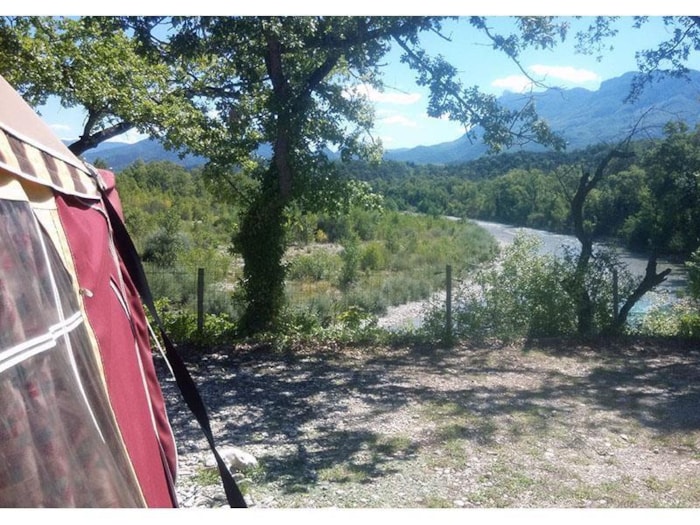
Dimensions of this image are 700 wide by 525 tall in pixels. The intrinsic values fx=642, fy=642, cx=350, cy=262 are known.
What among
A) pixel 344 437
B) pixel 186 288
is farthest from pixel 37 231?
pixel 186 288

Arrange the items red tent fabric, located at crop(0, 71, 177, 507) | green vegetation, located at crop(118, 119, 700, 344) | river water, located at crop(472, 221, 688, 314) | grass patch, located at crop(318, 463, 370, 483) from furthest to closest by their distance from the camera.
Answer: river water, located at crop(472, 221, 688, 314) < green vegetation, located at crop(118, 119, 700, 344) < grass patch, located at crop(318, 463, 370, 483) < red tent fabric, located at crop(0, 71, 177, 507)

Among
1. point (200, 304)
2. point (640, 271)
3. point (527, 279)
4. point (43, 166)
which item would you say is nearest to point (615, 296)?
point (640, 271)

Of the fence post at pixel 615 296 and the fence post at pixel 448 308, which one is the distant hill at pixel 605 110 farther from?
the fence post at pixel 615 296

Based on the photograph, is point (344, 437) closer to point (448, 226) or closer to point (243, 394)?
point (243, 394)

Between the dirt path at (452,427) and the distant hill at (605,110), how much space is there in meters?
2.46

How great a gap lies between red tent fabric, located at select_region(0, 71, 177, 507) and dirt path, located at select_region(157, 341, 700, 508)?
5.56ft

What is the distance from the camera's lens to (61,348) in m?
1.34

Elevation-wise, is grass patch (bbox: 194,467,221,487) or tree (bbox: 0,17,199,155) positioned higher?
tree (bbox: 0,17,199,155)

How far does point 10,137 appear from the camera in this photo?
137cm

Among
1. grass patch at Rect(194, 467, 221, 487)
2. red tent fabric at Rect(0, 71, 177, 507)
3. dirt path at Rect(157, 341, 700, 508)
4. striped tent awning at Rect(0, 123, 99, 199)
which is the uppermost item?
A: striped tent awning at Rect(0, 123, 99, 199)

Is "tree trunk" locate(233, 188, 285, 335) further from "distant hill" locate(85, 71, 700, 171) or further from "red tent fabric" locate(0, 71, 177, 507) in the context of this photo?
"red tent fabric" locate(0, 71, 177, 507)

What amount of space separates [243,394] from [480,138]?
3.71m

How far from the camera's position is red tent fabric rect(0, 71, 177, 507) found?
3.89 ft

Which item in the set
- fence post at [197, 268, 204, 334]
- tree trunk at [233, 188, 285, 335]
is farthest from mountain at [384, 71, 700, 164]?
fence post at [197, 268, 204, 334]
